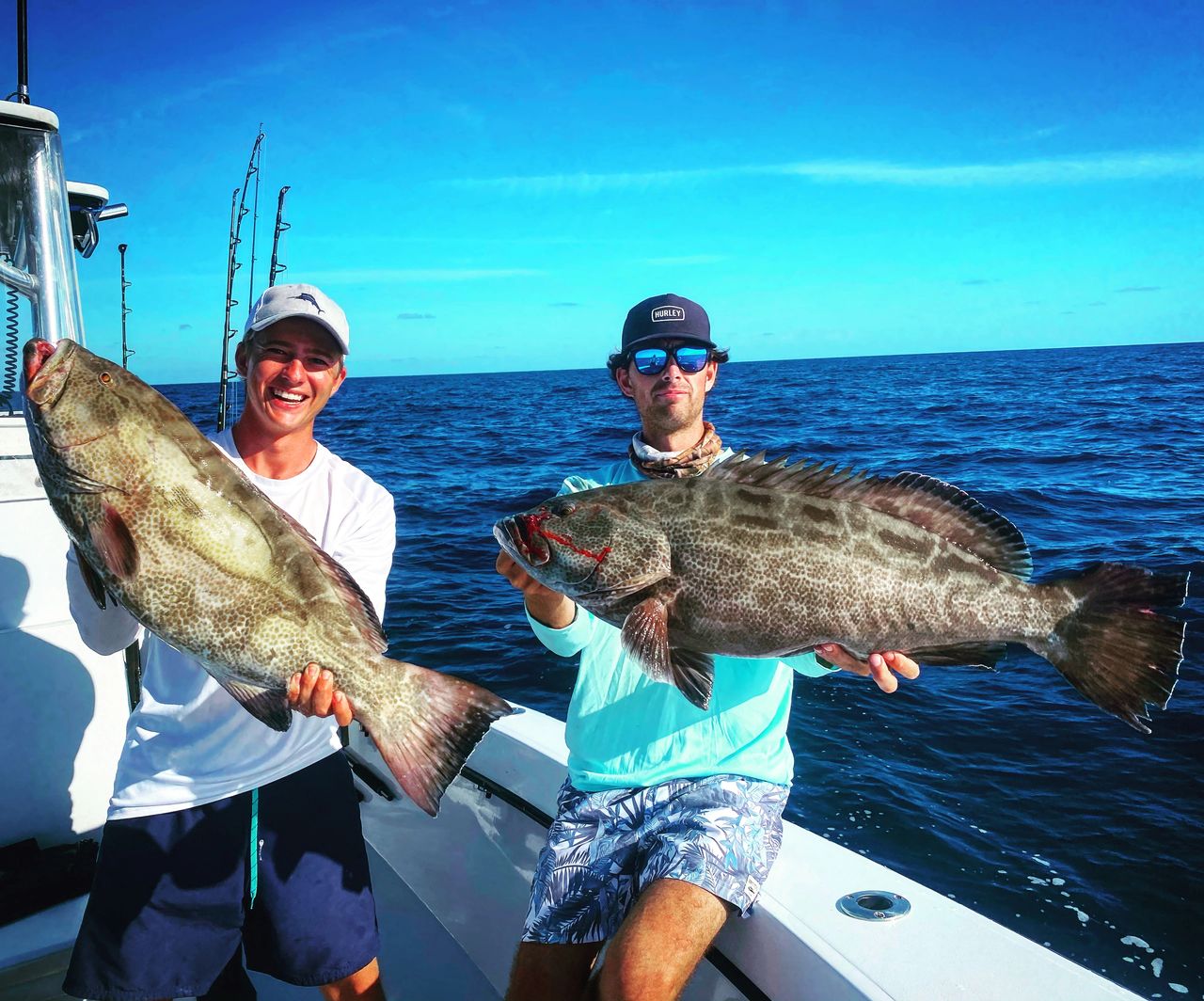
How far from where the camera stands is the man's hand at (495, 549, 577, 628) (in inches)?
116

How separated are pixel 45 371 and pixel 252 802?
5.29 feet

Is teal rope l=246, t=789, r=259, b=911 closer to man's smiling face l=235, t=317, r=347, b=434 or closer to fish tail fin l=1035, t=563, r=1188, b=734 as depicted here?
man's smiling face l=235, t=317, r=347, b=434

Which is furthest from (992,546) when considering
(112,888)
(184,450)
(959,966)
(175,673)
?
(112,888)

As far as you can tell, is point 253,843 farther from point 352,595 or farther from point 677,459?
point 677,459

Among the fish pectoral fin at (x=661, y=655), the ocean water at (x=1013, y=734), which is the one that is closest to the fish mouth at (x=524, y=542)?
the fish pectoral fin at (x=661, y=655)

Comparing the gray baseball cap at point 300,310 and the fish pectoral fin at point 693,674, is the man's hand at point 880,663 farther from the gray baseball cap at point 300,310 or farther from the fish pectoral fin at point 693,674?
the gray baseball cap at point 300,310

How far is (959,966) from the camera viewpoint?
252 centimetres

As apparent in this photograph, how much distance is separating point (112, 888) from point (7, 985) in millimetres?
1139

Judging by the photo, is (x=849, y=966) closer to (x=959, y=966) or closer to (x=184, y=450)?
(x=959, y=966)

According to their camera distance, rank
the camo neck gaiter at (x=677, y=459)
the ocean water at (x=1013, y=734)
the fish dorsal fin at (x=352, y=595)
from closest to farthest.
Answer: the fish dorsal fin at (x=352, y=595), the camo neck gaiter at (x=677, y=459), the ocean water at (x=1013, y=734)

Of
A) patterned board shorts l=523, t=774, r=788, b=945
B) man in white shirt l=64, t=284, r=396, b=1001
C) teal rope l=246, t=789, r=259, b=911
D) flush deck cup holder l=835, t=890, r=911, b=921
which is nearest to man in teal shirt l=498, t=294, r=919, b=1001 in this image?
patterned board shorts l=523, t=774, r=788, b=945

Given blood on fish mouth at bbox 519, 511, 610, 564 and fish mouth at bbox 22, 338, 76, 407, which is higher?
fish mouth at bbox 22, 338, 76, 407

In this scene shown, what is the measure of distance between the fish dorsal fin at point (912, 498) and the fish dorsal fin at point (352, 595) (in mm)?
1235

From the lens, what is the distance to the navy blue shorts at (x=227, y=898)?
109 inches
